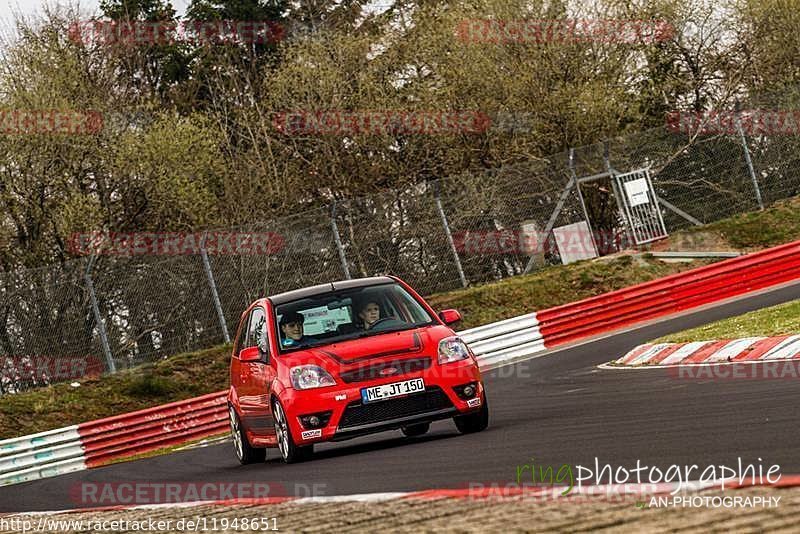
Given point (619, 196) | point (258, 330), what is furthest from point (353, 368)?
point (619, 196)

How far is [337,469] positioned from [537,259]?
1840 centimetres

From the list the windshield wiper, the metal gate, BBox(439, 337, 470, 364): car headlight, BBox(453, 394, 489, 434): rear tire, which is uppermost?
the metal gate

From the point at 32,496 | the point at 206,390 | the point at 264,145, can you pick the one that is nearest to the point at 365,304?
the point at 32,496

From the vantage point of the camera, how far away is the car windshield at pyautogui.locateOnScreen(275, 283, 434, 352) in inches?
466

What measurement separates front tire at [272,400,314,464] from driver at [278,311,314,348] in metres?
0.57

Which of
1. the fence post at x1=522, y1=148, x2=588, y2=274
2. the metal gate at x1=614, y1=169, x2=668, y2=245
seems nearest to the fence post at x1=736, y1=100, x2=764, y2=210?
the metal gate at x1=614, y1=169, x2=668, y2=245

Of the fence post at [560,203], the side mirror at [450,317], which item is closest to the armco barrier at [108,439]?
the side mirror at [450,317]

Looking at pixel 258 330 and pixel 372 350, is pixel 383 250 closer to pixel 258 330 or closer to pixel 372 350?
pixel 258 330

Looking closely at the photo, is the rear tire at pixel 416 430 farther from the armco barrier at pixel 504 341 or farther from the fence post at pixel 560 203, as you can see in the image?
the fence post at pixel 560 203

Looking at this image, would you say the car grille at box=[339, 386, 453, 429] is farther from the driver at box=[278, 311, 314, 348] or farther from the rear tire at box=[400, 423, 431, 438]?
the rear tire at box=[400, 423, 431, 438]

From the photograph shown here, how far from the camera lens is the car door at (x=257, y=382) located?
11.9 m

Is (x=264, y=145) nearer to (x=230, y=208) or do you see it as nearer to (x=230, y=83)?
(x=230, y=208)

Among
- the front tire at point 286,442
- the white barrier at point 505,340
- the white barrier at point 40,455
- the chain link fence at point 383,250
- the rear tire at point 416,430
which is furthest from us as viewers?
the chain link fence at point 383,250

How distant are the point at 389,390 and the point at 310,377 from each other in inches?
27.1
